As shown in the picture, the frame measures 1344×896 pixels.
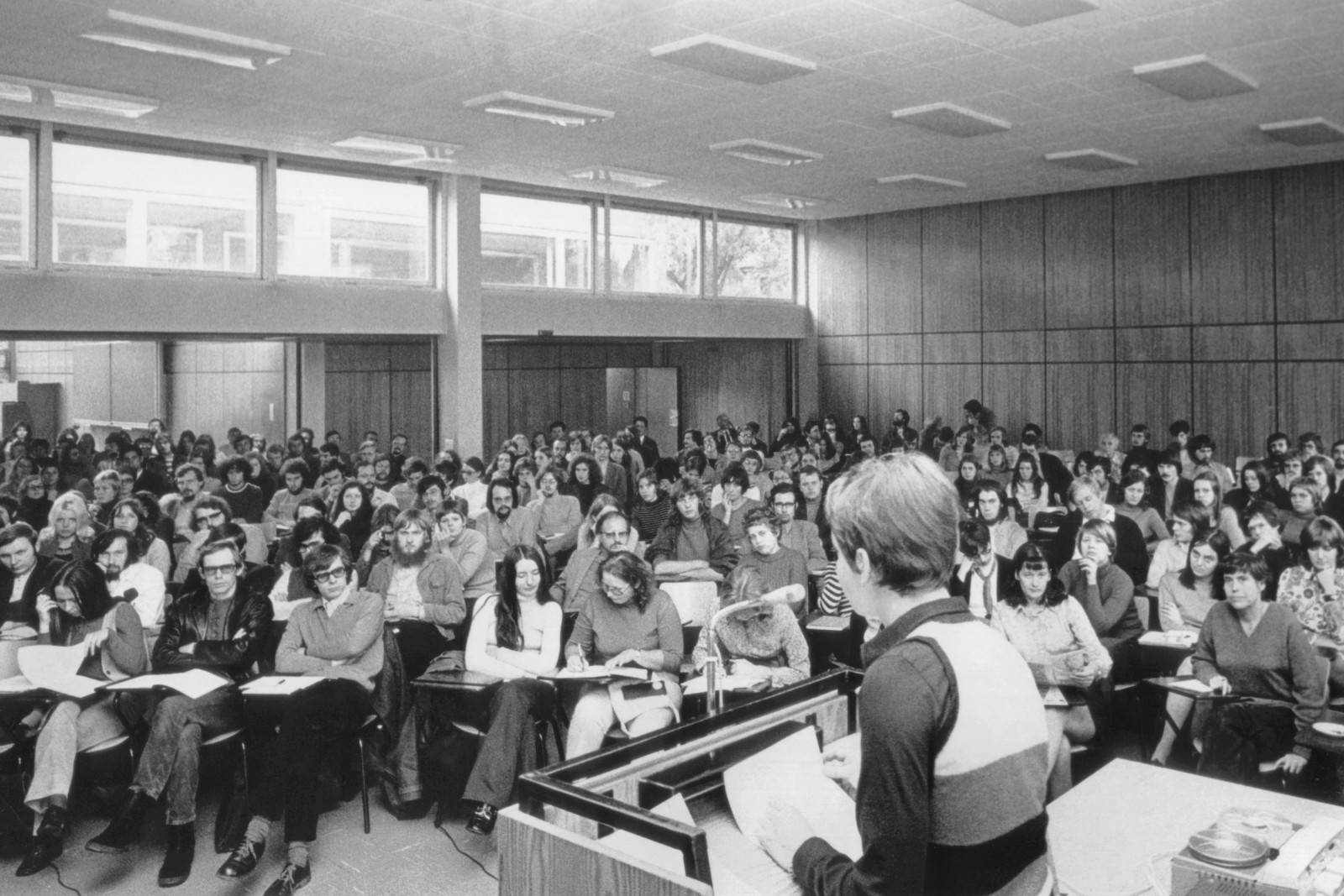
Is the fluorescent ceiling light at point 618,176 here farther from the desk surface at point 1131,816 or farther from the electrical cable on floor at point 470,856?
the desk surface at point 1131,816

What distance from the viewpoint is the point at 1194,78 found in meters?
8.52

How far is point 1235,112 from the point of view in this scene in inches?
391

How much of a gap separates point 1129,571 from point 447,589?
452cm

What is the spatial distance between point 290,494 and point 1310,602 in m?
7.47

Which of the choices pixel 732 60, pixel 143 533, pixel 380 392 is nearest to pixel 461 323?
pixel 380 392

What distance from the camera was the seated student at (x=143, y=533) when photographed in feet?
23.2

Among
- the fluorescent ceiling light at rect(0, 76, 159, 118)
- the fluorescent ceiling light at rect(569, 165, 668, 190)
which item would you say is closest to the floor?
the fluorescent ceiling light at rect(0, 76, 159, 118)

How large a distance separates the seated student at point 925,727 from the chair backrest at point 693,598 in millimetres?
4630

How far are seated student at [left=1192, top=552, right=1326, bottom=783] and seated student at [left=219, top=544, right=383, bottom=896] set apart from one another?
378 centimetres

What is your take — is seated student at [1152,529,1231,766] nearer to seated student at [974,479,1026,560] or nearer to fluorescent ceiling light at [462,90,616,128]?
seated student at [974,479,1026,560]

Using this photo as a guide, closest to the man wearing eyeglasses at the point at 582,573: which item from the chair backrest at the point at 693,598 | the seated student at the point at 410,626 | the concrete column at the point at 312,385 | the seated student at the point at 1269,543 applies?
the chair backrest at the point at 693,598

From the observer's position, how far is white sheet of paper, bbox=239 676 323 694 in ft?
16.0

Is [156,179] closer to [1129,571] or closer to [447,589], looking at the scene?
[447,589]

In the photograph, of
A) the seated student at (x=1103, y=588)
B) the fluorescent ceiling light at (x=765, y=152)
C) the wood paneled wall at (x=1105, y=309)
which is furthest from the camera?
the wood paneled wall at (x=1105, y=309)
